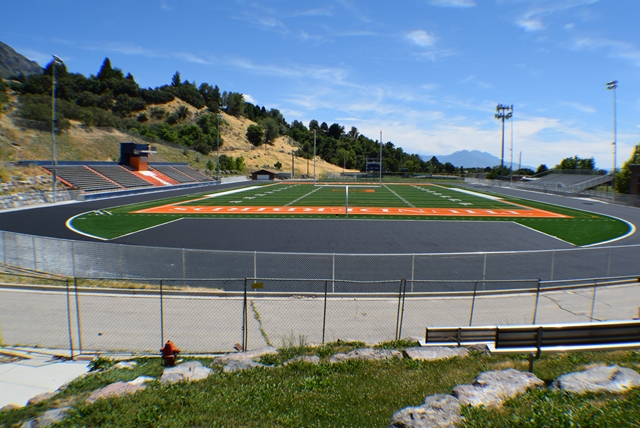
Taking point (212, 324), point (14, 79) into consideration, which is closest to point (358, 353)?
point (212, 324)

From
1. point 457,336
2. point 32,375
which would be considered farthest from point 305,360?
point 32,375

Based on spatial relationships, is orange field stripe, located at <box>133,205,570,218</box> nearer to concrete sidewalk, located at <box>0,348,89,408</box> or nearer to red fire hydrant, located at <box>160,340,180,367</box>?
concrete sidewalk, located at <box>0,348,89,408</box>

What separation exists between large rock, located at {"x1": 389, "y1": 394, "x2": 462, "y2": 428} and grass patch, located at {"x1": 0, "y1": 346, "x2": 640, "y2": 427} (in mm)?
179

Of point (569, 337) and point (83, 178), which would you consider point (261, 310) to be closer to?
point (569, 337)

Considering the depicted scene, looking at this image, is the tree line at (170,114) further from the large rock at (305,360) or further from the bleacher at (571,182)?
the large rock at (305,360)

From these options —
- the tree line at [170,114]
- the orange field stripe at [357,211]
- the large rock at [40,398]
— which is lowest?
the large rock at [40,398]

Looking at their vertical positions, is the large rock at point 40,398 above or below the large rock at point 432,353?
below

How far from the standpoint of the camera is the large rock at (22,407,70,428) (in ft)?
17.7

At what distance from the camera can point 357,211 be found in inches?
1446

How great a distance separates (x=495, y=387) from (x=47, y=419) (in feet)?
20.8

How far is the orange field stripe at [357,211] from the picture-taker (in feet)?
114

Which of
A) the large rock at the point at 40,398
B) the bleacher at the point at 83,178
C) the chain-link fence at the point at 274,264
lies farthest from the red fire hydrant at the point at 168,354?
the bleacher at the point at 83,178

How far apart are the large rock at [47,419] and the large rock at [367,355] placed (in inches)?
174

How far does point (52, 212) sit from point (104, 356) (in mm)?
29368
